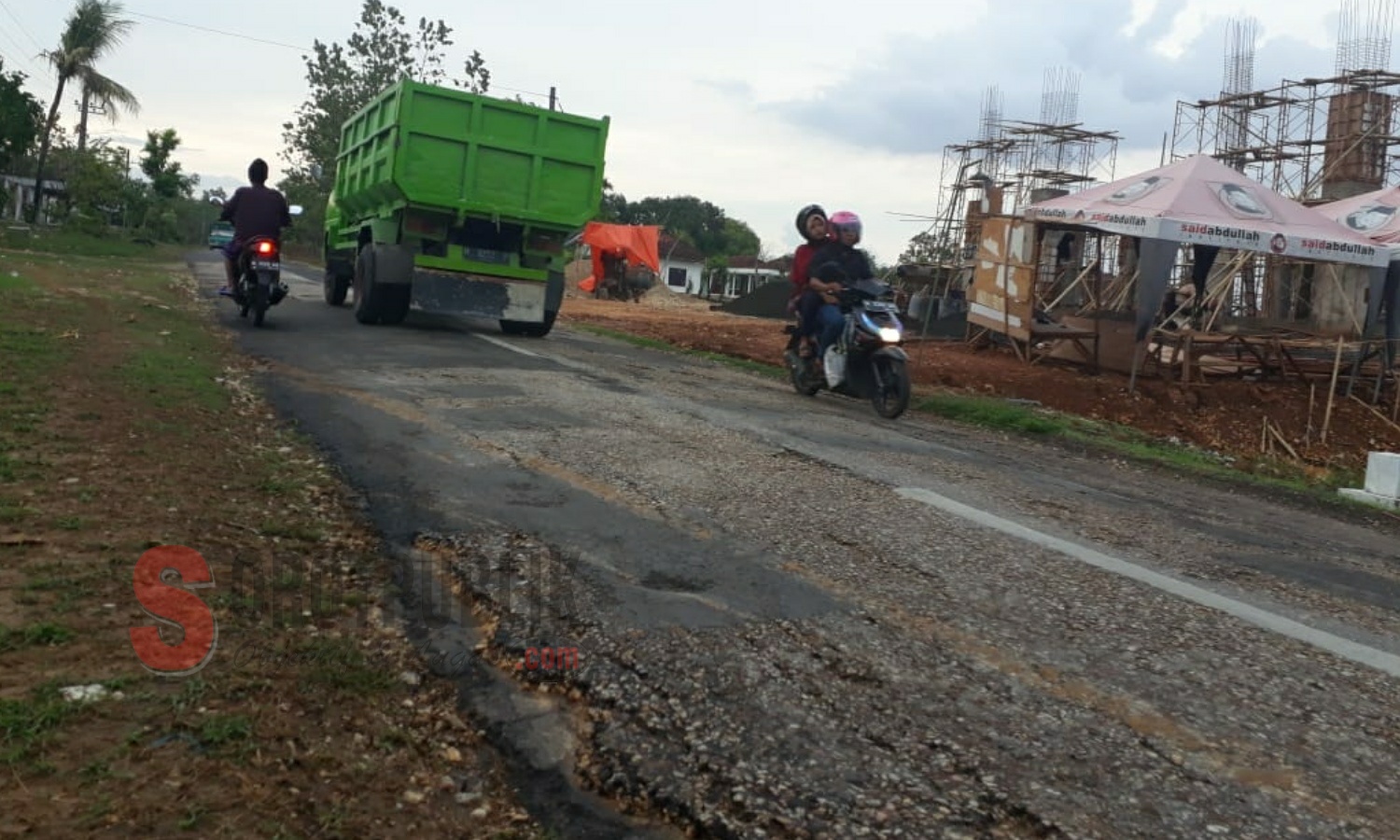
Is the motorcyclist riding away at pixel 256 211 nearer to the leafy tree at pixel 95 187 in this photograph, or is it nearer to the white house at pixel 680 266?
the leafy tree at pixel 95 187

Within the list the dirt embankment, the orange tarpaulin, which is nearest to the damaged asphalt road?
the dirt embankment

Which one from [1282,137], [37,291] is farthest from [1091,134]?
[37,291]

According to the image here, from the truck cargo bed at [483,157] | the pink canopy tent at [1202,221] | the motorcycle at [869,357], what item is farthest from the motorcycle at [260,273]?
the pink canopy tent at [1202,221]

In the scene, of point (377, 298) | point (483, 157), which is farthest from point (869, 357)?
point (377, 298)

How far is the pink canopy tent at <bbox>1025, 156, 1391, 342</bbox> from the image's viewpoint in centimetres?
1525

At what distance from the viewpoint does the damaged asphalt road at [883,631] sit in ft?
9.07

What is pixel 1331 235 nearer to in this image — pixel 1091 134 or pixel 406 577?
pixel 406 577

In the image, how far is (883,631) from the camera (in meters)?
3.81

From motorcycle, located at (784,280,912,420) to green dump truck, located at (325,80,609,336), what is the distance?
4506mm

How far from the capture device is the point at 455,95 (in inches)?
520

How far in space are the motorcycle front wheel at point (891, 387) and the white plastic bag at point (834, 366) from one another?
19.5 inches

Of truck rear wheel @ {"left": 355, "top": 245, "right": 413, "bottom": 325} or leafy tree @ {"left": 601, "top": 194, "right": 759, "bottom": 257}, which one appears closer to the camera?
truck rear wheel @ {"left": 355, "top": 245, "right": 413, "bottom": 325}

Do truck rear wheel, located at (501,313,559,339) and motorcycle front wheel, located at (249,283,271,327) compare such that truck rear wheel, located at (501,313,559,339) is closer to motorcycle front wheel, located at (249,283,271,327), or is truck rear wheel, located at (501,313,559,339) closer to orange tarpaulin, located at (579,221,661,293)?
motorcycle front wheel, located at (249,283,271,327)

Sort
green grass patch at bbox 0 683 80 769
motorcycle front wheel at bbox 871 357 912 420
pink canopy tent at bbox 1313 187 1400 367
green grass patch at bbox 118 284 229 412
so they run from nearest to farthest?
green grass patch at bbox 0 683 80 769, green grass patch at bbox 118 284 229 412, motorcycle front wheel at bbox 871 357 912 420, pink canopy tent at bbox 1313 187 1400 367
